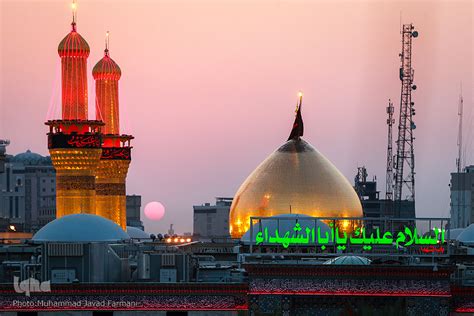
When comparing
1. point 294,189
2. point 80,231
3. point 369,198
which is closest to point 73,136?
point 294,189

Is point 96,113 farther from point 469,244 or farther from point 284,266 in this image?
point 284,266

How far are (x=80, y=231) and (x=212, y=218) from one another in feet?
321

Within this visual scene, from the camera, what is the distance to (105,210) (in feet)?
240

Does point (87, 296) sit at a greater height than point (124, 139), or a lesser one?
lesser

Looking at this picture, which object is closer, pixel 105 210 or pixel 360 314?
pixel 360 314

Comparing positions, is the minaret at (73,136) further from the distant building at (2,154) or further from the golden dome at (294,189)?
the distant building at (2,154)

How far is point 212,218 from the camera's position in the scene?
488ft

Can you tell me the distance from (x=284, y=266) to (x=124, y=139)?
3224cm

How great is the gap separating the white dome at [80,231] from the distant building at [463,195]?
99132 millimetres

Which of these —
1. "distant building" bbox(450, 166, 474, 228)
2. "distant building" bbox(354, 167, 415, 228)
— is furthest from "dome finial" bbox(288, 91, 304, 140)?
"distant building" bbox(450, 166, 474, 228)

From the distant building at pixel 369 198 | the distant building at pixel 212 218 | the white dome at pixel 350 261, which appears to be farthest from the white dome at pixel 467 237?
the distant building at pixel 212 218

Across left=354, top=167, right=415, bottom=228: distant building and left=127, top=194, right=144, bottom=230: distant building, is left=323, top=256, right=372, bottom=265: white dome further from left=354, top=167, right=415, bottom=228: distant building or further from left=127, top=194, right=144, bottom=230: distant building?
left=127, top=194, right=144, bottom=230: distant building

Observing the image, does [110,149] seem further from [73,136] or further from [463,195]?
[463,195]

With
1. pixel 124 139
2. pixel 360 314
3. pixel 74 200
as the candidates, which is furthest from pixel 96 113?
pixel 360 314
